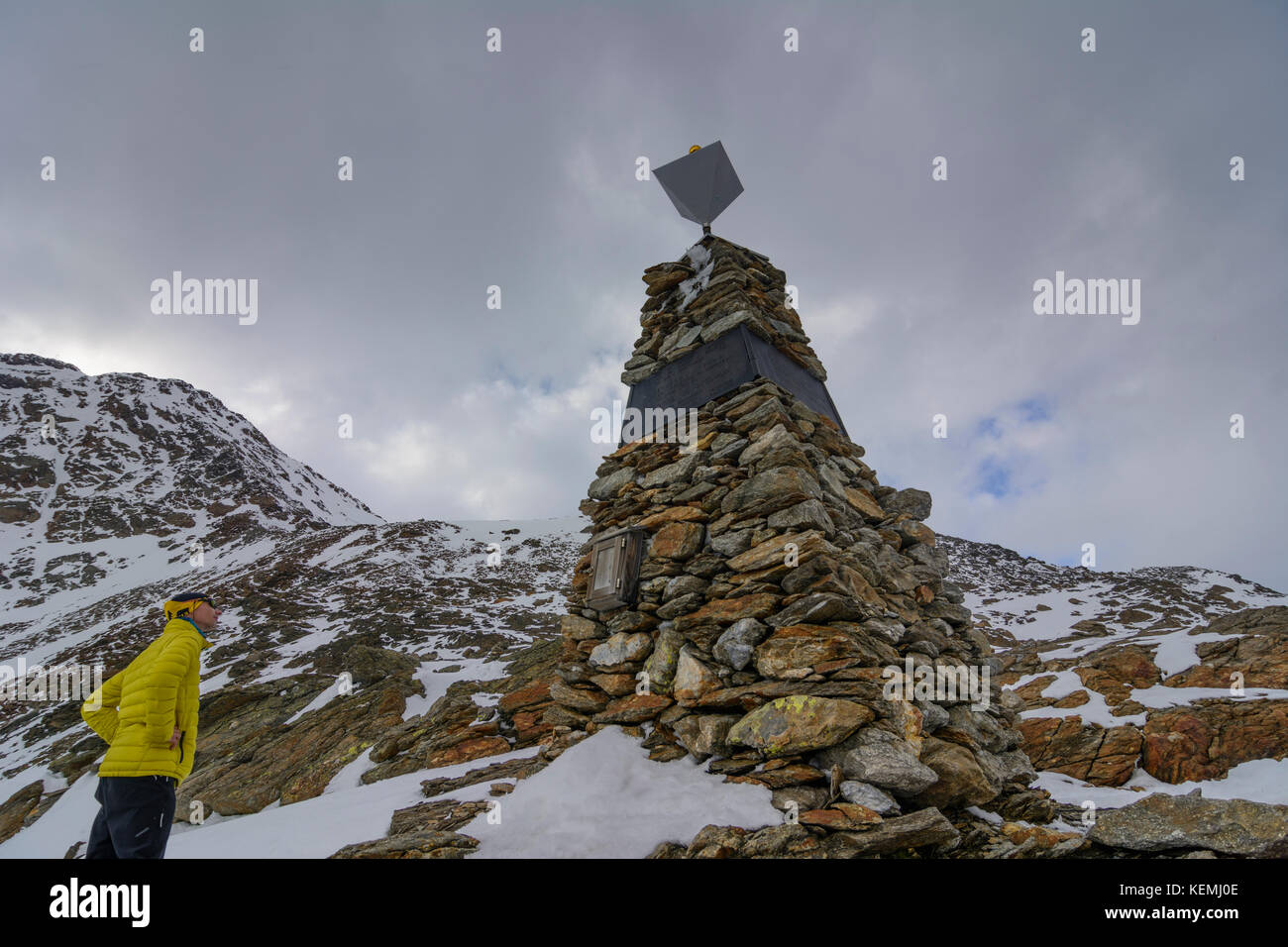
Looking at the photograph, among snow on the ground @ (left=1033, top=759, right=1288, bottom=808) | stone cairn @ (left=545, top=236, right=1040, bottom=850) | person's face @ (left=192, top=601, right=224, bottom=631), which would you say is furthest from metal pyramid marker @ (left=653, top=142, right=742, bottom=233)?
snow on the ground @ (left=1033, top=759, right=1288, bottom=808)

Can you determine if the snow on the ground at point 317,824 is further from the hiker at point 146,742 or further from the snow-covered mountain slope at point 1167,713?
the snow-covered mountain slope at point 1167,713

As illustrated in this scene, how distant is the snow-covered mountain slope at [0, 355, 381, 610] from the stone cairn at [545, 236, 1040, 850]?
2021 inches

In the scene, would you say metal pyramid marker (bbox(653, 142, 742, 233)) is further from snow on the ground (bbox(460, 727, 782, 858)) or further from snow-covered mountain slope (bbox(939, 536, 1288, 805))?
snow-covered mountain slope (bbox(939, 536, 1288, 805))

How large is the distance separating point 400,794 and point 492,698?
4.13 meters

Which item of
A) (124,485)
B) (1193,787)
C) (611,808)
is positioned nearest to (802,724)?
(611,808)

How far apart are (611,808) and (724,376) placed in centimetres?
453

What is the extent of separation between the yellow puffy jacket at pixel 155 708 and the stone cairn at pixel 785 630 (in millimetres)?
2767

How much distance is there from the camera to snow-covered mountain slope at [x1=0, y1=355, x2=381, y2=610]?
153ft

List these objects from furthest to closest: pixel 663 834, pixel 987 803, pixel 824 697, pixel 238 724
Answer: pixel 238 724 < pixel 987 803 < pixel 824 697 < pixel 663 834

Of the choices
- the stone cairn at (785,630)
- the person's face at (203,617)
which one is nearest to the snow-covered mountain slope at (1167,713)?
the stone cairn at (785,630)

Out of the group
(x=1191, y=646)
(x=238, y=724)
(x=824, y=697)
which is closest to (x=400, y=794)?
(x=824, y=697)
